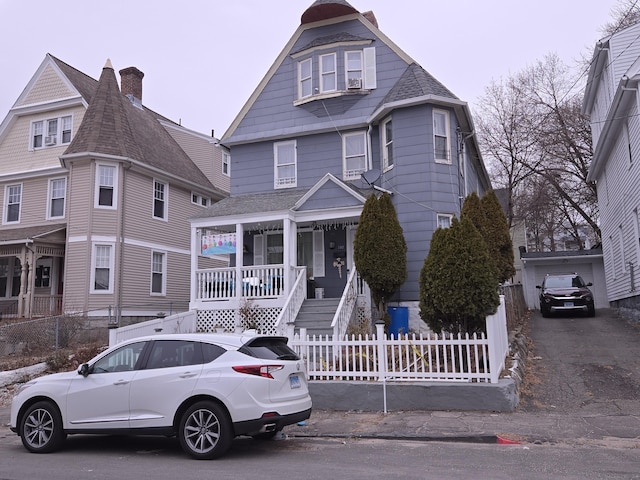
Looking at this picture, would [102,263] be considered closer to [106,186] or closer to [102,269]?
[102,269]

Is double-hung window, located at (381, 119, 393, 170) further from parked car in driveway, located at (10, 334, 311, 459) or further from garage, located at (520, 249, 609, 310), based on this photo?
garage, located at (520, 249, 609, 310)

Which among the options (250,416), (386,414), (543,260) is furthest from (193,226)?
(543,260)

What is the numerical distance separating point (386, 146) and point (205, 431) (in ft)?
39.2

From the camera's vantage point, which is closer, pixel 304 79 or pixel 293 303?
pixel 293 303

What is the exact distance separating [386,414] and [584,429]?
118 inches

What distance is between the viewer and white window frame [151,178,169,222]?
22.2m

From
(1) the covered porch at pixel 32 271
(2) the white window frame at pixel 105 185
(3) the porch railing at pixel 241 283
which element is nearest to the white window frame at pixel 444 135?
(3) the porch railing at pixel 241 283

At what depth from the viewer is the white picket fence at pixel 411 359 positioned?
931cm

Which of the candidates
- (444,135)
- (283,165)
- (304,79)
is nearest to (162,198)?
(283,165)

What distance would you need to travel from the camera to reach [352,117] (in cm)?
1772

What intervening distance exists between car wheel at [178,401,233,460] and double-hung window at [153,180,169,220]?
16438 millimetres

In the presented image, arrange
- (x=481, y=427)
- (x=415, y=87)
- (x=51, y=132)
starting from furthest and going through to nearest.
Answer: (x=51, y=132) < (x=415, y=87) < (x=481, y=427)

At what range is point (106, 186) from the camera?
2036 cm

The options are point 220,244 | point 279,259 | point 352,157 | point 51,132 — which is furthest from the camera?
point 51,132
